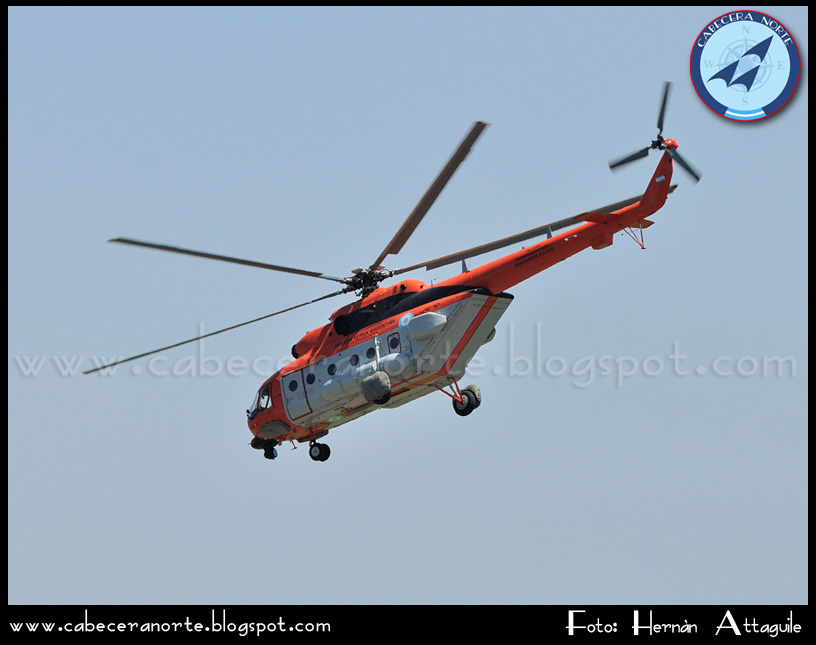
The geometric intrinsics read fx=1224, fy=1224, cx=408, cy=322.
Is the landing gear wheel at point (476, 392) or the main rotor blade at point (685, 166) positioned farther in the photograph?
the landing gear wheel at point (476, 392)

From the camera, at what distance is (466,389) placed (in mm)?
32531

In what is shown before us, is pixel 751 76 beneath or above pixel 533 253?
above

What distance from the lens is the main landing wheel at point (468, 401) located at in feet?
106

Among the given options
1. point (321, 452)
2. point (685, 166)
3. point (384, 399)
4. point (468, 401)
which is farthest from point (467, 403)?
point (685, 166)

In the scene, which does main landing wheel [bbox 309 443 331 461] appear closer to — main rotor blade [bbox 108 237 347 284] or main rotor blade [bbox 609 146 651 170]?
main rotor blade [bbox 108 237 347 284]

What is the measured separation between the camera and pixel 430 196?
28.8 metres

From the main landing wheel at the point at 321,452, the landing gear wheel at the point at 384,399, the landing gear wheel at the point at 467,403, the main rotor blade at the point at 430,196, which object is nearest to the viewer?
the main rotor blade at the point at 430,196

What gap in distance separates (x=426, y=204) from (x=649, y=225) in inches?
212

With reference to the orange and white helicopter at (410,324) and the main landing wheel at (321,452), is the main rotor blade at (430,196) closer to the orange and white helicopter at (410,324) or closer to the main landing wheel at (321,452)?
the orange and white helicopter at (410,324)

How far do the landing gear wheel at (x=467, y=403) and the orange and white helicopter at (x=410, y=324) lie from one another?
1.0 inches

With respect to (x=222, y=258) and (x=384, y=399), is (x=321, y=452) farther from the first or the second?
(x=222, y=258)

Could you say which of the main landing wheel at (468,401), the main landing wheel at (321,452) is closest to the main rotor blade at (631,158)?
the main landing wheel at (468,401)
